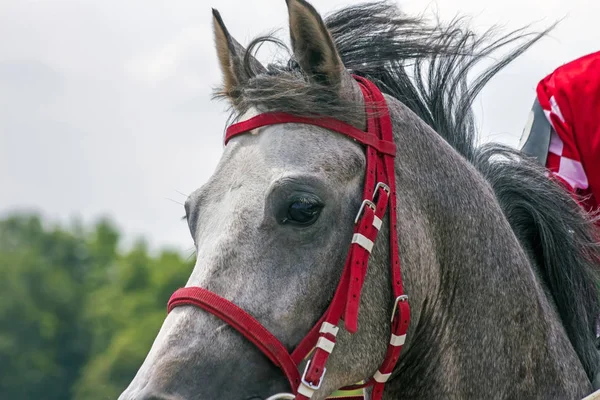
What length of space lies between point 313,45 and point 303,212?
87cm

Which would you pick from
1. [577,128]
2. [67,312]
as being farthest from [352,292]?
[67,312]

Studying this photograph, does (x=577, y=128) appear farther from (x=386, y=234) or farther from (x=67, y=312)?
(x=67, y=312)

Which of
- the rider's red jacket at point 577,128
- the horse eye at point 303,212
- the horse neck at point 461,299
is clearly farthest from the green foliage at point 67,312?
the horse eye at point 303,212

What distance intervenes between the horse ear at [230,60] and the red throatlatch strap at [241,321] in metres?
1.29

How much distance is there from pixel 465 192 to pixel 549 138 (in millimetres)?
990

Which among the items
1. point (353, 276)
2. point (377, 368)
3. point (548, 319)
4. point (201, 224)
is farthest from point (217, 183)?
point (548, 319)

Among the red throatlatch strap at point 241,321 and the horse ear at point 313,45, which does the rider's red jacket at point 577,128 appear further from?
the red throatlatch strap at point 241,321

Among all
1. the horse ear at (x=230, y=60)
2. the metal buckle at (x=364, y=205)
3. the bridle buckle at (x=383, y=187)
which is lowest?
the metal buckle at (x=364, y=205)

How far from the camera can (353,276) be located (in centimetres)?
479

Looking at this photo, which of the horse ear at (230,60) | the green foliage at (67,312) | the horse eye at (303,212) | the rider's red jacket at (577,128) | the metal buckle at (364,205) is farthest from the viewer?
the green foliage at (67,312)

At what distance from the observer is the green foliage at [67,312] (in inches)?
3292

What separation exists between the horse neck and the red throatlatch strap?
2.33 ft

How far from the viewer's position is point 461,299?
5.24 meters

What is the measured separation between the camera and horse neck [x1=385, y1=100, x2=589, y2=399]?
513cm
